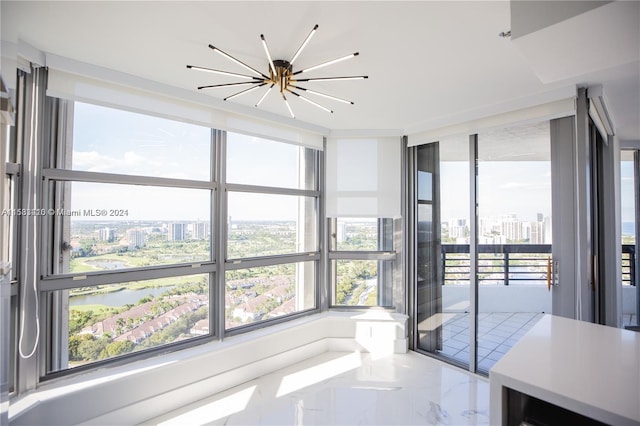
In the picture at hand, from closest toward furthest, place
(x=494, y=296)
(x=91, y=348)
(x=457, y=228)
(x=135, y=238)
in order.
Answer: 1. (x=91, y=348)
2. (x=135, y=238)
3. (x=494, y=296)
4. (x=457, y=228)

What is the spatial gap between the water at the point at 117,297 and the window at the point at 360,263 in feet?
6.36

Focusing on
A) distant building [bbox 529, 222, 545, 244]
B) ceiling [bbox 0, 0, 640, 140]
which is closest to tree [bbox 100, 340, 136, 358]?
ceiling [bbox 0, 0, 640, 140]

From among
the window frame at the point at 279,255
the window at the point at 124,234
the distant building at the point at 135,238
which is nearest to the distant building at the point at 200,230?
the window at the point at 124,234

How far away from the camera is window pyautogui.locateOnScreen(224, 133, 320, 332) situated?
3080mm

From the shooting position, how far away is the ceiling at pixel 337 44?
5.12ft

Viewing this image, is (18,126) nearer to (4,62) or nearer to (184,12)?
(4,62)

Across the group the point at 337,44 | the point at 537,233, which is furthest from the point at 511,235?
the point at 337,44

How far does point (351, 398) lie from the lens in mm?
2578

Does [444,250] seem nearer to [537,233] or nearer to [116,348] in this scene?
[537,233]

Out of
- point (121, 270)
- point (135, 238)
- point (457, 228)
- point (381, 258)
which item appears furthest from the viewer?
point (381, 258)

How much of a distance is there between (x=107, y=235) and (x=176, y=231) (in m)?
0.51

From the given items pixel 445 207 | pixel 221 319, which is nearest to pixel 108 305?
pixel 221 319

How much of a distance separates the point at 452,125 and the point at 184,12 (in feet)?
8.62

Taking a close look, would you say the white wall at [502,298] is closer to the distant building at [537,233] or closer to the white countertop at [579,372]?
the distant building at [537,233]
